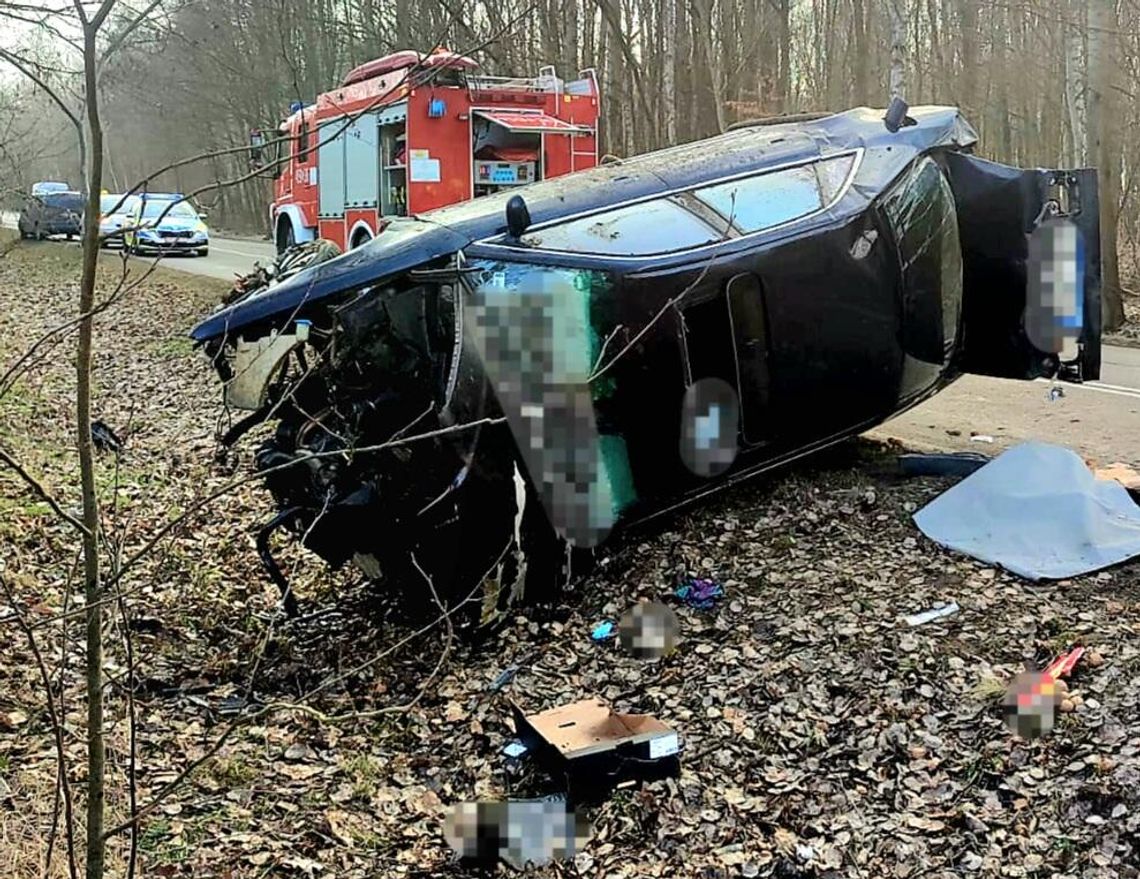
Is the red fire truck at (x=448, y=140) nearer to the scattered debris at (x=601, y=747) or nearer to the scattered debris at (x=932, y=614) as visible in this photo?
the scattered debris at (x=932, y=614)

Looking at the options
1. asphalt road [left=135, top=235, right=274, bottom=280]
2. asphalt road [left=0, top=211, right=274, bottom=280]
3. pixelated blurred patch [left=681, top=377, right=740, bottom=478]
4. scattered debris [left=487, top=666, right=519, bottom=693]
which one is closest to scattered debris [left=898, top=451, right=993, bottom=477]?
pixelated blurred patch [left=681, top=377, right=740, bottom=478]

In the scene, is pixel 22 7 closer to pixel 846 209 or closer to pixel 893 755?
pixel 846 209

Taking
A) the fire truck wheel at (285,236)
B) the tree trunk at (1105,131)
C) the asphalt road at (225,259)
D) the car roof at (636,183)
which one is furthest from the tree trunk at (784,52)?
the car roof at (636,183)

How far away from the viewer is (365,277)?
476cm

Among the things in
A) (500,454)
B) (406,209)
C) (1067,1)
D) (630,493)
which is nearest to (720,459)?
(630,493)

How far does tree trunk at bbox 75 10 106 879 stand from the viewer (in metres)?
2.29

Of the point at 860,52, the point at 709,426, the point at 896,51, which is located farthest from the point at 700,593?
the point at 860,52

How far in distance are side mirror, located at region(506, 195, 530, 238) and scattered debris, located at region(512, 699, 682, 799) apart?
2008mm

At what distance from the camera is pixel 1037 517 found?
5055 mm

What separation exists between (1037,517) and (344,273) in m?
3.21

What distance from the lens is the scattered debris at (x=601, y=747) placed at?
3.80 metres

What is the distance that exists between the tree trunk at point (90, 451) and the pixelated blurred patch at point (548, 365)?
2273 mm

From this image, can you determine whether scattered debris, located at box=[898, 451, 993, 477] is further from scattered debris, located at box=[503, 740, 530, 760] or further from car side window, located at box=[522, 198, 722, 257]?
scattered debris, located at box=[503, 740, 530, 760]

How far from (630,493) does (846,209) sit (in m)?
1.74
